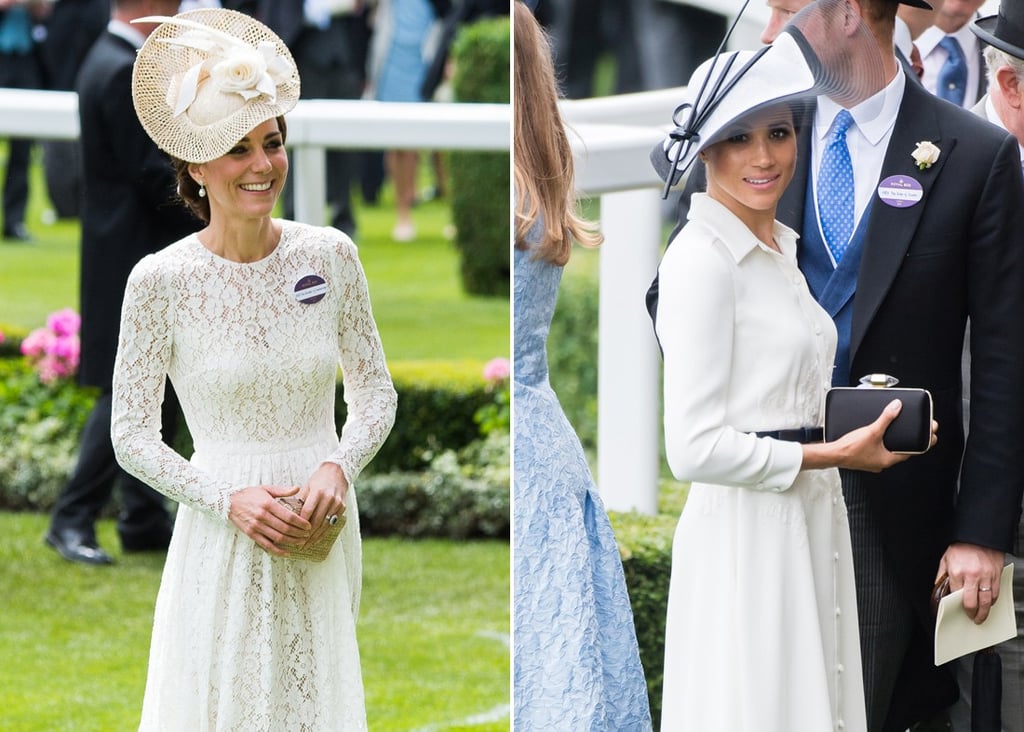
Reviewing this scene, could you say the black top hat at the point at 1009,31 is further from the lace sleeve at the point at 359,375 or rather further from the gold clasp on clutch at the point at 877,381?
the lace sleeve at the point at 359,375

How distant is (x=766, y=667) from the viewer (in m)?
3.10

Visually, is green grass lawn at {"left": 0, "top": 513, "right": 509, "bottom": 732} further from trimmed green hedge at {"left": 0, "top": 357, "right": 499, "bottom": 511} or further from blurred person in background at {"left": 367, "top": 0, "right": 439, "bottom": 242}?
blurred person in background at {"left": 367, "top": 0, "right": 439, "bottom": 242}

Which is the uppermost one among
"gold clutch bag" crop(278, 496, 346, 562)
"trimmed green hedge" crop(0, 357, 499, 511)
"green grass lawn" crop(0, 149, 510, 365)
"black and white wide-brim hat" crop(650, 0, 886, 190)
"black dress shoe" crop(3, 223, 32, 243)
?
"black and white wide-brim hat" crop(650, 0, 886, 190)

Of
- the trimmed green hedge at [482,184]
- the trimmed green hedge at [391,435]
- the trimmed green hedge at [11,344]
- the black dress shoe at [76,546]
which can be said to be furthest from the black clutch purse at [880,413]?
the trimmed green hedge at [482,184]

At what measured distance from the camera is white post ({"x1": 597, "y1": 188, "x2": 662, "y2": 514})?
4.44 m

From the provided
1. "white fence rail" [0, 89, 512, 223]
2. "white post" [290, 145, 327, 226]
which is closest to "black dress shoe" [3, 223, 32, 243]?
"white fence rail" [0, 89, 512, 223]

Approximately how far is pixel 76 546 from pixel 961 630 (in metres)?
4.15

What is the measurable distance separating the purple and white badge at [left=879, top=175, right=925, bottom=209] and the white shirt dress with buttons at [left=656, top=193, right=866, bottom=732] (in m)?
0.22

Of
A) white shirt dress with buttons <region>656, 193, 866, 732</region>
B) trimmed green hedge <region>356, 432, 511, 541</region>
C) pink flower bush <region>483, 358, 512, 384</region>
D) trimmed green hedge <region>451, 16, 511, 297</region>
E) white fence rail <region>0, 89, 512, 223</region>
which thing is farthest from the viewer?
trimmed green hedge <region>451, 16, 511, 297</region>

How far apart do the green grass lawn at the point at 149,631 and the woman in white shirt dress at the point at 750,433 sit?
2010 millimetres

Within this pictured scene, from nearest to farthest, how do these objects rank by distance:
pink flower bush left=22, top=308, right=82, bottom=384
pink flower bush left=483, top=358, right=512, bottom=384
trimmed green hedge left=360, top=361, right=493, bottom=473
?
trimmed green hedge left=360, top=361, right=493, bottom=473
pink flower bush left=483, top=358, right=512, bottom=384
pink flower bush left=22, top=308, right=82, bottom=384

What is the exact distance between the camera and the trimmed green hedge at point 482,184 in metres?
11.4

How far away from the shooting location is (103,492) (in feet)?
21.9

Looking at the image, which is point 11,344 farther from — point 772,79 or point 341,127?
point 772,79
